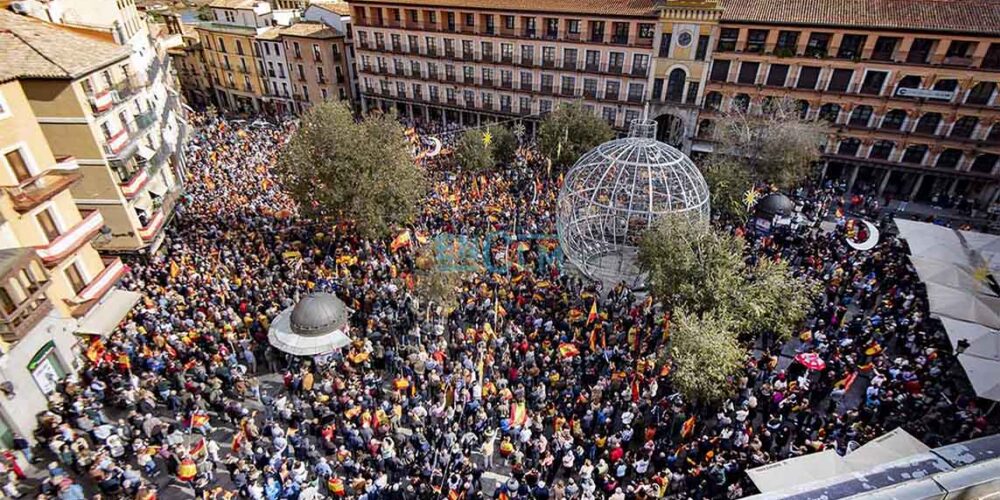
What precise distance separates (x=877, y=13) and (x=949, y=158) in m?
Result: 11.5

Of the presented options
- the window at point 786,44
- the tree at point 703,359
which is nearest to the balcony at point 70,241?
the tree at point 703,359

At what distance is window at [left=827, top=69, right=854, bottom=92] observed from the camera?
36.2 meters

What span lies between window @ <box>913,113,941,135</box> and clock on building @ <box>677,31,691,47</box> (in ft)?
55.2

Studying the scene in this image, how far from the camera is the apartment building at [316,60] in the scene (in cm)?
5369

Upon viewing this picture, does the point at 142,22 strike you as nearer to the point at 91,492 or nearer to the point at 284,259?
the point at 284,259

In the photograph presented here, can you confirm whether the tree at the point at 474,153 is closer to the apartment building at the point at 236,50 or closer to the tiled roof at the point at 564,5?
Answer: the tiled roof at the point at 564,5

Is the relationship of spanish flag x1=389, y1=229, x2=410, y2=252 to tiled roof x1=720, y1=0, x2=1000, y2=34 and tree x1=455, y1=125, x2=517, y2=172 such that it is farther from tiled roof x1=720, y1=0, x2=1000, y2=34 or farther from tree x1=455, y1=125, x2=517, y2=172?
tiled roof x1=720, y1=0, x2=1000, y2=34

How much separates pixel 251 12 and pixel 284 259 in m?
43.4

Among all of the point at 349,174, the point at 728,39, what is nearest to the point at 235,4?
the point at 349,174

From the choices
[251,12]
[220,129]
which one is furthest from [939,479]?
[251,12]

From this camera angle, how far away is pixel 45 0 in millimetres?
27969

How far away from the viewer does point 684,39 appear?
39.0m

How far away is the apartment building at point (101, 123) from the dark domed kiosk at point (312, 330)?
40.5ft

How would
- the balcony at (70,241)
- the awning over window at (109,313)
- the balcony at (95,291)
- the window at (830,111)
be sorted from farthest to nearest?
the window at (830,111), the balcony at (95,291), the awning over window at (109,313), the balcony at (70,241)
